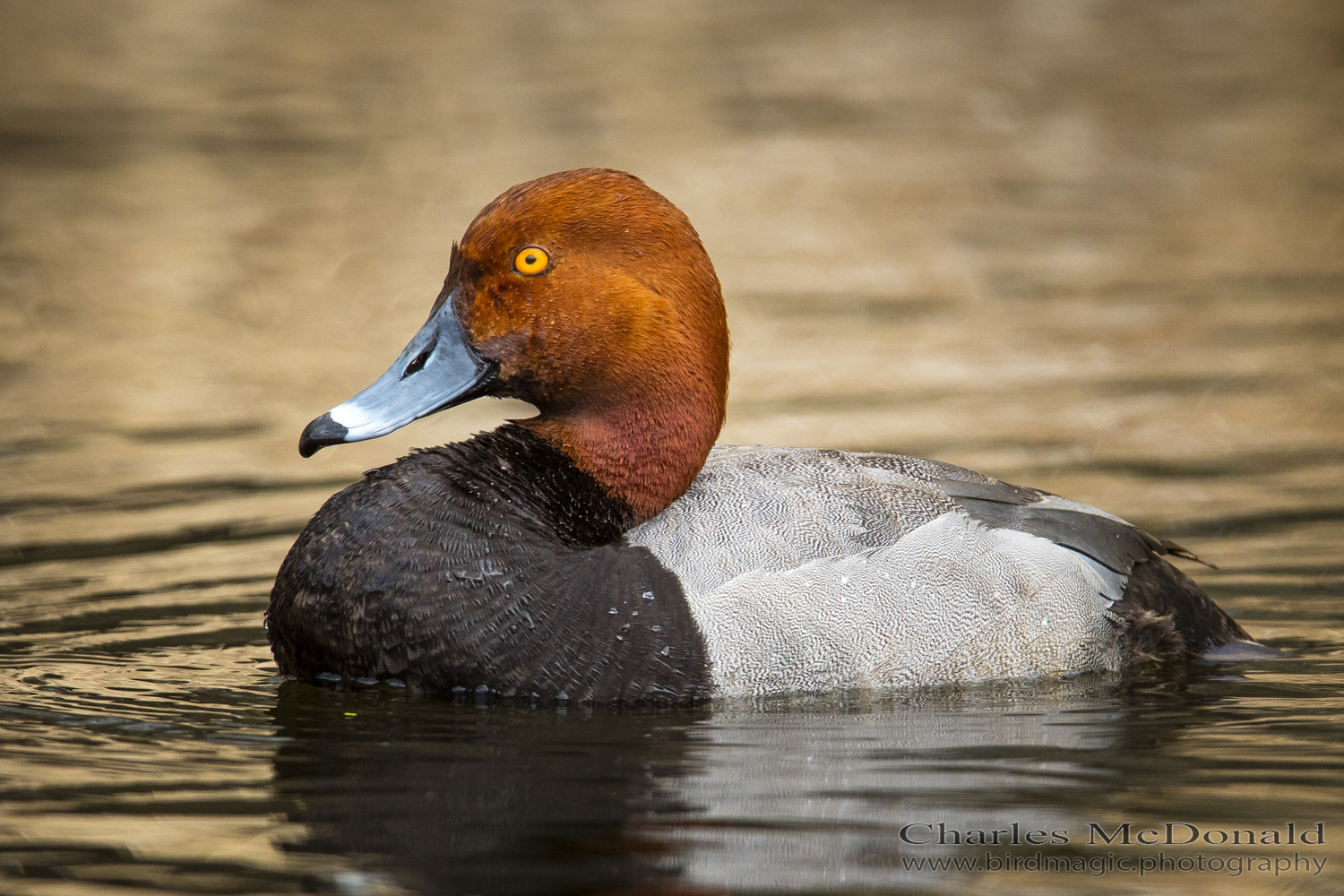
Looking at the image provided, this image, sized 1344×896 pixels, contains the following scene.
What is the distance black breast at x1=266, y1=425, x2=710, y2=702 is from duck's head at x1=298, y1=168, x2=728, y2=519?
27 cm

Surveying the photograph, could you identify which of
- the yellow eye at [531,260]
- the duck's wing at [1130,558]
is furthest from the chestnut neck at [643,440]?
the duck's wing at [1130,558]

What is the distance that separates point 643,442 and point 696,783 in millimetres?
1212

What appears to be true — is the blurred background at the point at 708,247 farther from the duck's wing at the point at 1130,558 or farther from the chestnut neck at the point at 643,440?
the chestnut neck at the point at 643,440

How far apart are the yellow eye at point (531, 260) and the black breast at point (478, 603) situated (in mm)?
670

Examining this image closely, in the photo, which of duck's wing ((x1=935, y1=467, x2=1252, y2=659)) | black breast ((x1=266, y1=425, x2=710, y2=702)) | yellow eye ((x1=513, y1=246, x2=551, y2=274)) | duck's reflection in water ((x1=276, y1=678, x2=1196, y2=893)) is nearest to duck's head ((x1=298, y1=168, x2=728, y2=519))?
yellow eye ((x1=513, y1=246, x2=551, y2=274))

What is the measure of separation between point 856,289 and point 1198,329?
2165mm

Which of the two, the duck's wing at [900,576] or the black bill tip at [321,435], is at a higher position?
the black bill tip at [321,435]

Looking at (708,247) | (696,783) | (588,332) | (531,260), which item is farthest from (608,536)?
(708,247)

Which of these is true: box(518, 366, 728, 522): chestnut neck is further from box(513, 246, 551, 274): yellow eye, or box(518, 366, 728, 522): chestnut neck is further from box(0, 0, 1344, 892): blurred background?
box(0, 0, 1344, 892): blurred background

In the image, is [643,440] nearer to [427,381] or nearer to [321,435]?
[427,381]

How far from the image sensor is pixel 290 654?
5.58 metres

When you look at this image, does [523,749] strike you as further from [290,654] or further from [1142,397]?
[1142,397]

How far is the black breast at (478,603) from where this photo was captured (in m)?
5.33

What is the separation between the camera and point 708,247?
1253 cm
